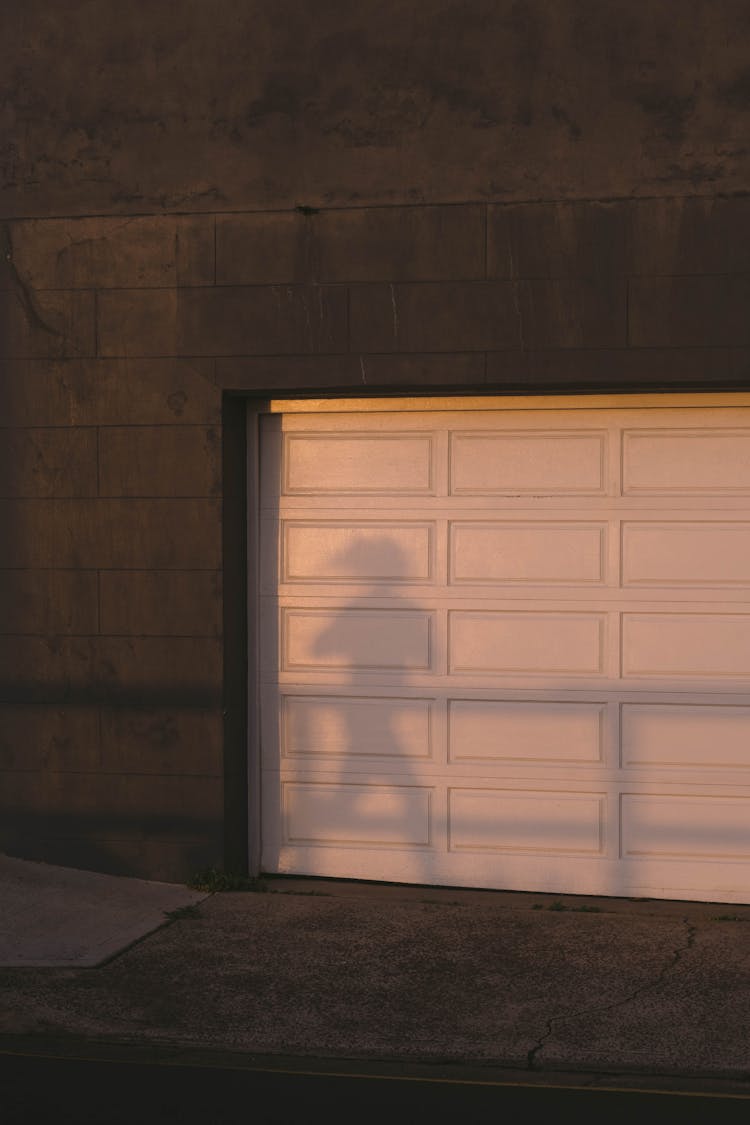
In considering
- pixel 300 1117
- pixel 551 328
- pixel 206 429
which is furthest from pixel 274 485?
pixel 300 1117

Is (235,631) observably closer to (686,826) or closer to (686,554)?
(686,554)

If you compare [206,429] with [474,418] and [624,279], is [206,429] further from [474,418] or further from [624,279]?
[624,279]

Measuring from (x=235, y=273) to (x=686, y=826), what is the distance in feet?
12.4

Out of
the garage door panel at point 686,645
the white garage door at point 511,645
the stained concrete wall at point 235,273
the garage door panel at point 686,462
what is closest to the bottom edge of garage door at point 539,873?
the white garage door at point 511,645

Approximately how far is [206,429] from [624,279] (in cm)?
233

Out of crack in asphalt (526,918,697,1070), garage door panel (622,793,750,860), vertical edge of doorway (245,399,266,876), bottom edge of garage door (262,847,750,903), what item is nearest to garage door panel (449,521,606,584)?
vertical edge of doorway (245,399,266,876)

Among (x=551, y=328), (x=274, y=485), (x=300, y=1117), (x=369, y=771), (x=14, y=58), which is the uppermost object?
(x=14, y=58)

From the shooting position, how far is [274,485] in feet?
28.2

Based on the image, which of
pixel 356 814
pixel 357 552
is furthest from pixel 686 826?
pixel 357 552

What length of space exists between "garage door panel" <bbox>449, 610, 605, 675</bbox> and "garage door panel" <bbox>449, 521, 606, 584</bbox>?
0.20 m

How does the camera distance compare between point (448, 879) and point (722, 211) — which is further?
point (448, 879)

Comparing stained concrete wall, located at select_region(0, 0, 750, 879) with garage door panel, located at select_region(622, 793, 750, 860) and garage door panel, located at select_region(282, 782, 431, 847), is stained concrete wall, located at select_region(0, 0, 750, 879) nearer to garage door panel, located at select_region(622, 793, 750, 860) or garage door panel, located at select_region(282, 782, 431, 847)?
garage door panel, located at select_region(282, 782, 431, 847)

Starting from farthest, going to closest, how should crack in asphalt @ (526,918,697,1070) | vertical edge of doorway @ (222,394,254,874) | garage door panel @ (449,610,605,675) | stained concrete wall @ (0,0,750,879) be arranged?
vertical edge of doorway @ (222,394,254,874) < garage door panel @ (449,610,605,675) < stained concrete wall @ (0,0,750,879) < crack in asphalt @ (526,918,697,1070)

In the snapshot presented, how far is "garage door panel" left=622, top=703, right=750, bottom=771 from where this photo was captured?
8047 millimetres
